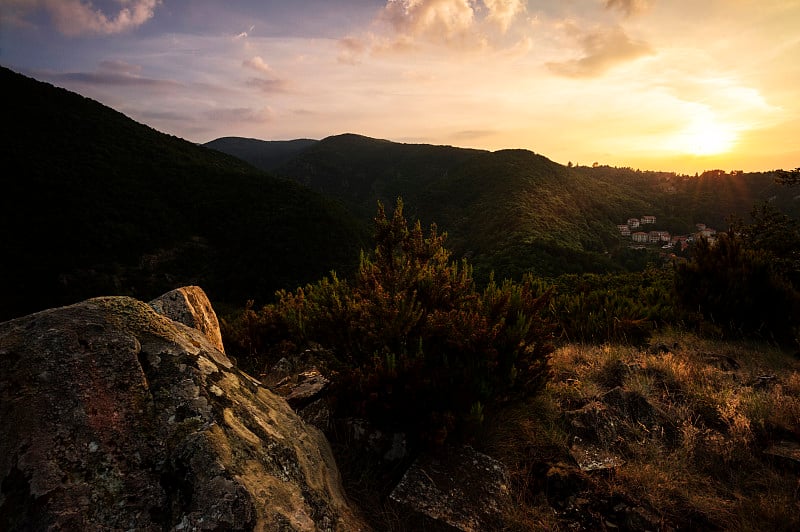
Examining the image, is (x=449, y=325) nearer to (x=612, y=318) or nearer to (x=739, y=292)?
(x=612, y=318)

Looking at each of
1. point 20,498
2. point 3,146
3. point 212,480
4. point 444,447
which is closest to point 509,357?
point 444,447

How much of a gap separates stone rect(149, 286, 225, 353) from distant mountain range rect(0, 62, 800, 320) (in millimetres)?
42669

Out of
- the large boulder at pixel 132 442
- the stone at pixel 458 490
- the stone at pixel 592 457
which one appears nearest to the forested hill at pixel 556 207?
the stone at pixel 592 457

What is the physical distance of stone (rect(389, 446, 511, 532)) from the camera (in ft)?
7.56

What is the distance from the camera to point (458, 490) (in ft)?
8.14

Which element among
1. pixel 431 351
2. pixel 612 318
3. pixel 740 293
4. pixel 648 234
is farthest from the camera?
pixel 648 234

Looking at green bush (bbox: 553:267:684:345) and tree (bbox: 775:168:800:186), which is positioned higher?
tree (bbox: 775:168:800:186)

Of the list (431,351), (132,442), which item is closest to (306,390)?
(431,351)

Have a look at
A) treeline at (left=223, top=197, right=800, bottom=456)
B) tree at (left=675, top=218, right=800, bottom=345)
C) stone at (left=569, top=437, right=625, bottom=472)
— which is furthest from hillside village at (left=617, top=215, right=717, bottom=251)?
stone at (left=569, top=437, right=625, bottom=472)

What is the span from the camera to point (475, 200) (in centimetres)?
11175

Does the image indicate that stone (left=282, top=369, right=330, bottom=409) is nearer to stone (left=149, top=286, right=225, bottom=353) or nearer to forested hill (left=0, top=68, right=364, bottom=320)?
stone (left=149, top=286, right=225, bottom=353)

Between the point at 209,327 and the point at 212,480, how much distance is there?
2.95 metres

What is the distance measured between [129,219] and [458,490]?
75.6 m

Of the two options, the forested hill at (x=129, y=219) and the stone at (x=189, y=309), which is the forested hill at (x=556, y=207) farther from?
the stone at (x=189, y=309)
